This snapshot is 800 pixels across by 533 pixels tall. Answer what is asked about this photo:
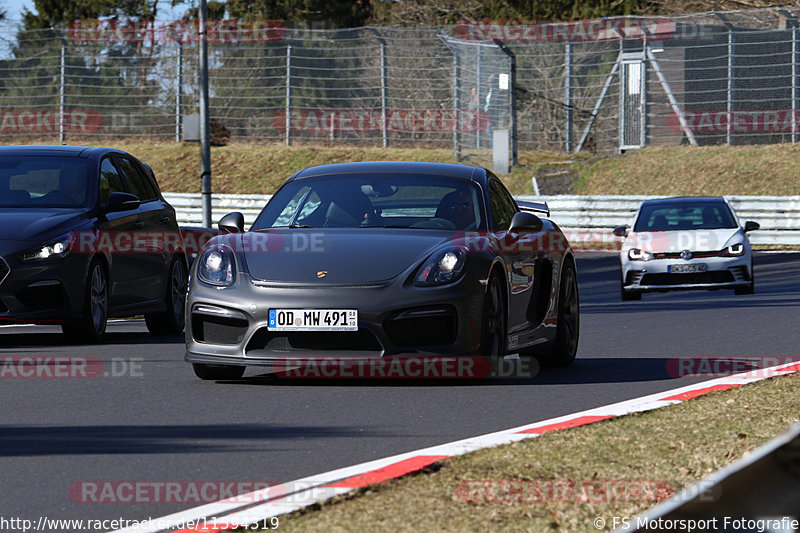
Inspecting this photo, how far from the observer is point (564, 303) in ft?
34.6

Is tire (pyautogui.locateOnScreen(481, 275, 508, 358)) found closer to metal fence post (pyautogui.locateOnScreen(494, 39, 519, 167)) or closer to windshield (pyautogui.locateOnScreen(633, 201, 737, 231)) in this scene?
windshield (pyautogui.locateOnScreen(633, 201, 737, 231))

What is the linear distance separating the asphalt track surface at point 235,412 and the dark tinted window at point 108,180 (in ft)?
4.19

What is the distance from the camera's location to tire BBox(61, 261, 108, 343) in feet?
38.6

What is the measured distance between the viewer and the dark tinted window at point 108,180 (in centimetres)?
1266

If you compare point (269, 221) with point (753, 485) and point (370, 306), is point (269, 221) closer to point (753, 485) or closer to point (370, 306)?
point (370, 306)

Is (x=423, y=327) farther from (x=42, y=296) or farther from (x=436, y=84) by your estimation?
(x=436, y=84)

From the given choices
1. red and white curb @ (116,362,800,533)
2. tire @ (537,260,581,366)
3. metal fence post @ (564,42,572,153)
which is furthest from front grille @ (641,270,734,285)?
metal fence post @ (564,42,572,153)

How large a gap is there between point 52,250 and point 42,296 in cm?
37

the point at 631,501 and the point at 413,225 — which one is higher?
the point at 413,225

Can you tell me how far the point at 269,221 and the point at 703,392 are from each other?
10.5 feet

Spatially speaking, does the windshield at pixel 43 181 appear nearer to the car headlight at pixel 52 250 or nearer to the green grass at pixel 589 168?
the car headlight at pixel 52 250

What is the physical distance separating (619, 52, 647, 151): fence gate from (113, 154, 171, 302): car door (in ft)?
80.5

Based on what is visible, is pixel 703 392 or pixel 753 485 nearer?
pixel 753 485

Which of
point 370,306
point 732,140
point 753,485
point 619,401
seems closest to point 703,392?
point 619,401
